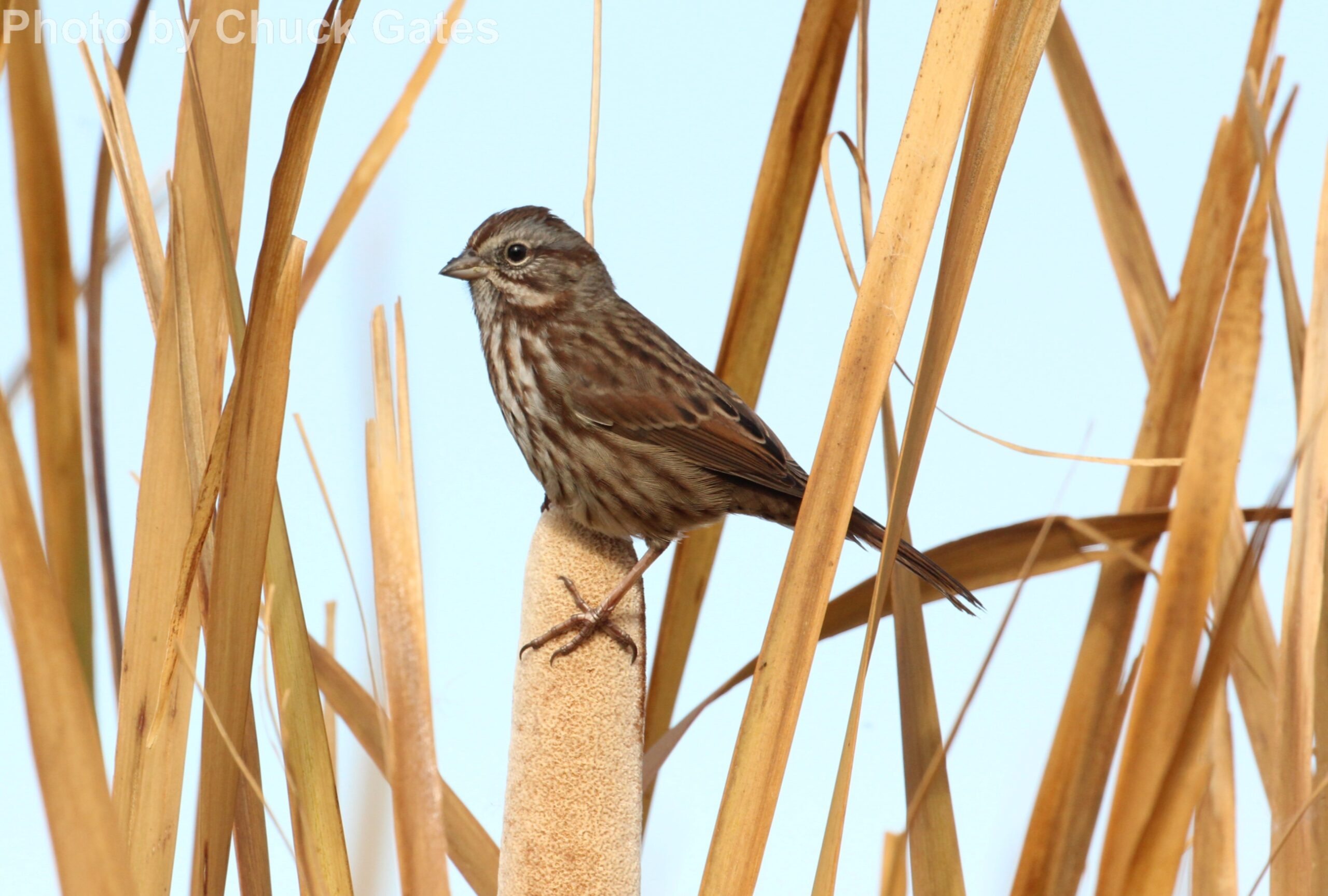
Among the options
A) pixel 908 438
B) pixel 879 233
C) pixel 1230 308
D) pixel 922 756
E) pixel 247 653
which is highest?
pixel 1230 308

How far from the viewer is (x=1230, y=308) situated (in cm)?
173

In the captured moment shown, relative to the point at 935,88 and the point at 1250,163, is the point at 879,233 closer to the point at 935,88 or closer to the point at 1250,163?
the point at 935,88

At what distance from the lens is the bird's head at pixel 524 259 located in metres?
3.07

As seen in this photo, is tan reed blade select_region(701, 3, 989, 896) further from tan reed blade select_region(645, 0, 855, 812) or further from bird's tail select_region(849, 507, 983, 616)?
tan reed blade select_region(645, 0, 855, 812)

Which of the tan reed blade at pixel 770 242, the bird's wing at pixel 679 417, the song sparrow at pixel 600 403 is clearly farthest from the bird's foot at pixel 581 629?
the bird's wing at pixel 679 417

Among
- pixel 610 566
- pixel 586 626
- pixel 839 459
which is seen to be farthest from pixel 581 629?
pixel 839 459

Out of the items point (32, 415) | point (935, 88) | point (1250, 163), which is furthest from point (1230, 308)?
point (32, 415)

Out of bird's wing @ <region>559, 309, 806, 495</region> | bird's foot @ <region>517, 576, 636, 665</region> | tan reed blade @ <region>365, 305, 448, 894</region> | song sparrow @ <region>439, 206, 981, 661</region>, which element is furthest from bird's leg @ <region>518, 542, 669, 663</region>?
bird's wing @ <region>559, 309, 806, 495</region>

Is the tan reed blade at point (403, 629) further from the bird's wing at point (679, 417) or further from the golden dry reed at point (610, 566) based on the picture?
the bird's wing at point (679, 417)

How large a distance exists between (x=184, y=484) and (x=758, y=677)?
854 millimetres

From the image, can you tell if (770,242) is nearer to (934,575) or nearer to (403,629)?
(934,575)

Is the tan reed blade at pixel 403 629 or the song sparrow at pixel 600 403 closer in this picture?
the tan reed blade at pixel 403 629

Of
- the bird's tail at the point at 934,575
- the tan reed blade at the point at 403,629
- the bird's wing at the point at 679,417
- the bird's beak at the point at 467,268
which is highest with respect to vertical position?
the bird's beak at the point at 467,268

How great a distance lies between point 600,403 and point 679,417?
0.20 m
